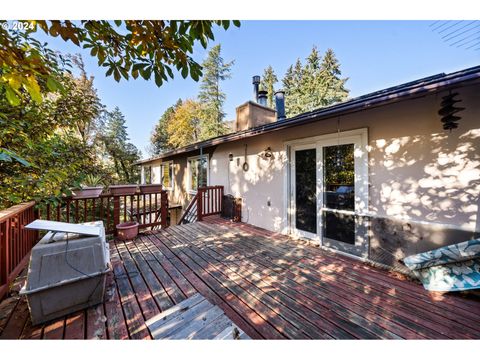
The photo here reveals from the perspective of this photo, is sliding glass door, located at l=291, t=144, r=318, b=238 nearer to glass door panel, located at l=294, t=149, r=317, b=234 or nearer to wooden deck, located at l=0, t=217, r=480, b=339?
glass door panel, located at l=294, t=149, r=317, b=234

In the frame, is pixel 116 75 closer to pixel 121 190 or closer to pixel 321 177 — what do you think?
pixel 121 190

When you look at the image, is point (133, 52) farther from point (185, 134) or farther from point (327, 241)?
point (185, 134)

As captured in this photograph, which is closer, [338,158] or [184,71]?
[184,71]

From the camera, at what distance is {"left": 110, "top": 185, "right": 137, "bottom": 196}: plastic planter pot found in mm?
3764

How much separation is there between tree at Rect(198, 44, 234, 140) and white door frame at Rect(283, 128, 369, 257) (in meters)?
14.4

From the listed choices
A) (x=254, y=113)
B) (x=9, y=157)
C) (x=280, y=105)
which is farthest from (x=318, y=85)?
(x=9, y=157)

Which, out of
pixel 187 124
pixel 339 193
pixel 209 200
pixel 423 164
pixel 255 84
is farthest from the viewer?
pixel 187 124

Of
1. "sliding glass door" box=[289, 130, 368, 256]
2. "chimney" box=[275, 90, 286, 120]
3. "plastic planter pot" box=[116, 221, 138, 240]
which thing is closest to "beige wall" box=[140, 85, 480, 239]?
"sliding glass door" box=[289, 130, 368, 256]

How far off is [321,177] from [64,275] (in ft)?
12.2

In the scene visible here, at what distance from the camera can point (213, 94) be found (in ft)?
56.4

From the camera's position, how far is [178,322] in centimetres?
157

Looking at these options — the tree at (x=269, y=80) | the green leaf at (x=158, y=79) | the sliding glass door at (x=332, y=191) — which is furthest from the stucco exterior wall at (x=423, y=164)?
the tree at (x=269, y=80)
